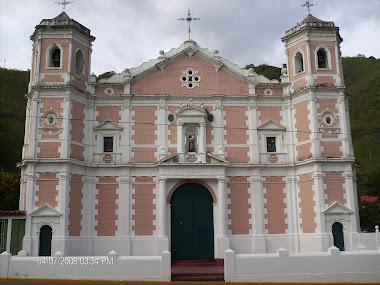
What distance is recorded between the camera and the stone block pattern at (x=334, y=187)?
20938 mm

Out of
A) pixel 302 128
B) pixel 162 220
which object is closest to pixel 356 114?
pixel 302 128

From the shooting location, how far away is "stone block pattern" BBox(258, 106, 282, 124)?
23.3 metres

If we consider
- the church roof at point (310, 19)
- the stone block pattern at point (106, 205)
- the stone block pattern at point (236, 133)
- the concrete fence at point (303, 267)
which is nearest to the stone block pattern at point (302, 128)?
the stone block pattern at point (236, 133)

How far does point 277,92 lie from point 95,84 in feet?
33.2

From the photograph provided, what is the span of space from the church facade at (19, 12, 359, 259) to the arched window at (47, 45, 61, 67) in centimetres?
7

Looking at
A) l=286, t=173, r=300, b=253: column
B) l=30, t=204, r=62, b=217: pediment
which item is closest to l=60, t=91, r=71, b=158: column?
l=30, t=204, r=62, b=217: pediment

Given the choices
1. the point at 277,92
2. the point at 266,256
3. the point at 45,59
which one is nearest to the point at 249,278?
the point at 266,256

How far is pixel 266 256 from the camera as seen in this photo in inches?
619

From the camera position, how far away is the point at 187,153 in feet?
73.0

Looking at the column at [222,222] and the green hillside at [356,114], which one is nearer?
the column at [222,222]

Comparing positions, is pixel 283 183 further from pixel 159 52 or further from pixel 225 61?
pixel 159 52

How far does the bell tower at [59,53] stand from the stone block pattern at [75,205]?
4.95 m

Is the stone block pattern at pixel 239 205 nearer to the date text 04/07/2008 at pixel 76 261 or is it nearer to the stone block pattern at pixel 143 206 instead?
the stone block pattern at pixel 143 206

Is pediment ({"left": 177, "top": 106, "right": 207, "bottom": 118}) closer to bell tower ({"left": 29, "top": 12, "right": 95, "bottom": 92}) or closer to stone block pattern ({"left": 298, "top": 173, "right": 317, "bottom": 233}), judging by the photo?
bell tower ({"left": 29, "top": 12, "right": 95, "bottom": 92})
